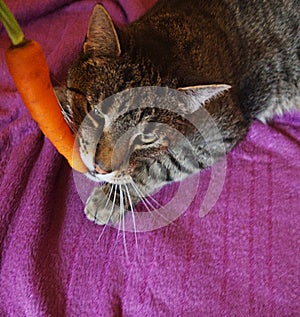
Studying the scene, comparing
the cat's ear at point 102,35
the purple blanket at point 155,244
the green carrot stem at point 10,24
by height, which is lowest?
the purple blanket at point 155,244

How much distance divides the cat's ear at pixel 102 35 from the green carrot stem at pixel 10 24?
0.18m

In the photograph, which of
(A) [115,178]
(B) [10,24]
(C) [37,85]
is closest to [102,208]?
(A) [115,178]

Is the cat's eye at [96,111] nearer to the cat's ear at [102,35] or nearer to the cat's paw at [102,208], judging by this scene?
the cat's ear at [102,35]

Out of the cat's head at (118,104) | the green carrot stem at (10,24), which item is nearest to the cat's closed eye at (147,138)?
the cat's head at (118,104)

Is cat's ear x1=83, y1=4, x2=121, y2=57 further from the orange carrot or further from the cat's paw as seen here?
the cat's paw

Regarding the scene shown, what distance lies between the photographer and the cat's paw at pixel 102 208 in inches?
45.6

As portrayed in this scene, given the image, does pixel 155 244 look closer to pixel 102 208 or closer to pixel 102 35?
pixel 102 208

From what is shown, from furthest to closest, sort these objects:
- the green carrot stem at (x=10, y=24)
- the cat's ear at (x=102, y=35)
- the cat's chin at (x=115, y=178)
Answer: the cat's chin at (x=115, y=178), the cat's ear at (x=102, y=35), the green carrot stem at (x=10, y=24)

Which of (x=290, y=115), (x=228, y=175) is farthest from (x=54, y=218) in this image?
(x=290, y=115)

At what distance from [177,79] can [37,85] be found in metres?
0.28

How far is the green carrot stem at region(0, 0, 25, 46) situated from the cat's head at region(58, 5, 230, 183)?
0.19m

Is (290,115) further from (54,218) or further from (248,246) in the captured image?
(54,218)

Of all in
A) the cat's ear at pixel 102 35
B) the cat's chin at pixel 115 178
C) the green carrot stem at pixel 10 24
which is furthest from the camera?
the cat's chin at pixel 115 178

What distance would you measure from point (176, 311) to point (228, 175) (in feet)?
→ 1.26
